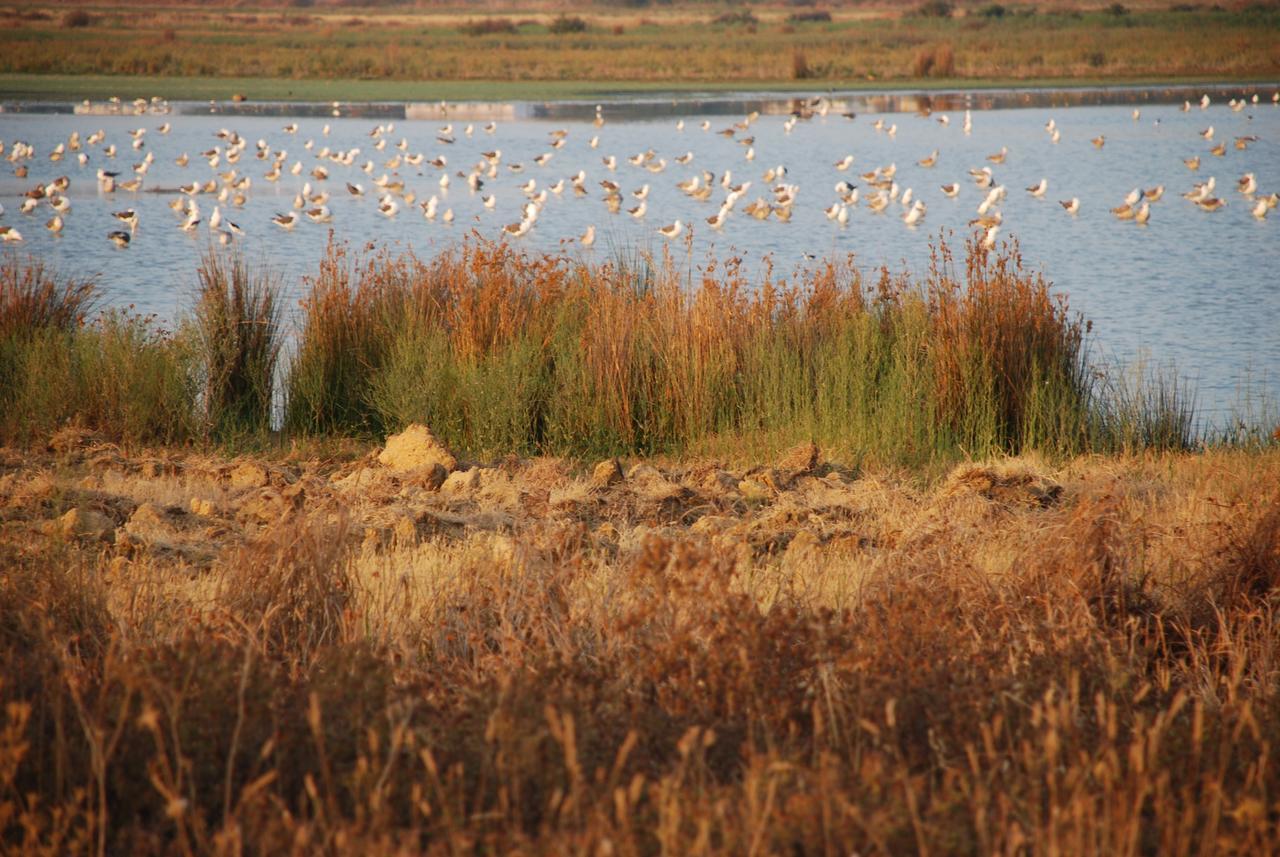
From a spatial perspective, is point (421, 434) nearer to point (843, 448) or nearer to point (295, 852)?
point (843, 448)

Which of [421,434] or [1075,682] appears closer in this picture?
[1075,682]

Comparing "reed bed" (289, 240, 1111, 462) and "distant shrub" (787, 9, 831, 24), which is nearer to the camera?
"reed bed" (289, 240, 1111, 462)

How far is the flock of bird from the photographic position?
20.7 meters

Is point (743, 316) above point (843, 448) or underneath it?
above

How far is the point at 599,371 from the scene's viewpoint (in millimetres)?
9016

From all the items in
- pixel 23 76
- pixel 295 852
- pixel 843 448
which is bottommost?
pixel 843 448

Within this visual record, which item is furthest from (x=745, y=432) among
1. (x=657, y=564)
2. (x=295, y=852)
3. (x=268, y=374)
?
(x=295, y=852)

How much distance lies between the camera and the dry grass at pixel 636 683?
10.2 feet

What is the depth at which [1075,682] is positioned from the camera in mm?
3307

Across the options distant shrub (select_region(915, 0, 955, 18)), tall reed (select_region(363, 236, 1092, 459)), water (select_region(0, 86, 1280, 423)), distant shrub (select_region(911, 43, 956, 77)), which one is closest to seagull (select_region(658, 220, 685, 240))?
water (select_region(0, 86, 1280, 423))

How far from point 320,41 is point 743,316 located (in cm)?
6241

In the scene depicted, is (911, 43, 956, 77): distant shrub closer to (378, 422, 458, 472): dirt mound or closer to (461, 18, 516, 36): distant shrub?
(461, 18, 516, 36): distant shrub

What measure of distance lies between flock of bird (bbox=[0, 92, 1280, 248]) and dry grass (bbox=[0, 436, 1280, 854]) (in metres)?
11.8

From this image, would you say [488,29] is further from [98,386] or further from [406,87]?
[98,386]
